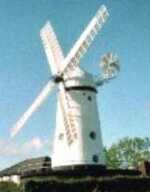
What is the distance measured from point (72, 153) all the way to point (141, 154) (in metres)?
39.1

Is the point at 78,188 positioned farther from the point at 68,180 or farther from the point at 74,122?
the point at 74,122

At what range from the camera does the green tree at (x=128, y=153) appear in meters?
80.6

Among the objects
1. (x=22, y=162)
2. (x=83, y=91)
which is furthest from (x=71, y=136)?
(x=22, y=162)

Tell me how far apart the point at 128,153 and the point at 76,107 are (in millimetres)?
37699

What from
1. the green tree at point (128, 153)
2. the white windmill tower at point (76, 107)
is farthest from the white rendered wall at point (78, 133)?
the green tree at point (128, 153)

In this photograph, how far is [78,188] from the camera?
3969 centimetres

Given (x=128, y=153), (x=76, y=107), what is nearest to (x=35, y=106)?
(x=76, y=107)

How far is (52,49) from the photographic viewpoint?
167ft

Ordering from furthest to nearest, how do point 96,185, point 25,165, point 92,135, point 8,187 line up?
1. point 25,165
2. point 92,135
3. point 8,187
4. point 96,185

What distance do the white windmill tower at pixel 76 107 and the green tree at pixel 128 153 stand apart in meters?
33.7

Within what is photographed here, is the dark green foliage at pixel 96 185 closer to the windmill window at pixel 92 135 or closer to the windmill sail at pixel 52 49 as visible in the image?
the windmill window at pixel 92 135

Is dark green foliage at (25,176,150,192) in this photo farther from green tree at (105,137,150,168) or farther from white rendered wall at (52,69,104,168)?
green tree at (105,137,150,168)

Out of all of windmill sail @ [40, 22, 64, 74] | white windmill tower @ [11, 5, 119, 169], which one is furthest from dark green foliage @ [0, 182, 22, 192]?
windmill sail @ [40, 22, 64, 74]

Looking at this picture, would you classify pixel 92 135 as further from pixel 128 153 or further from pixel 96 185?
pixel 128 153
